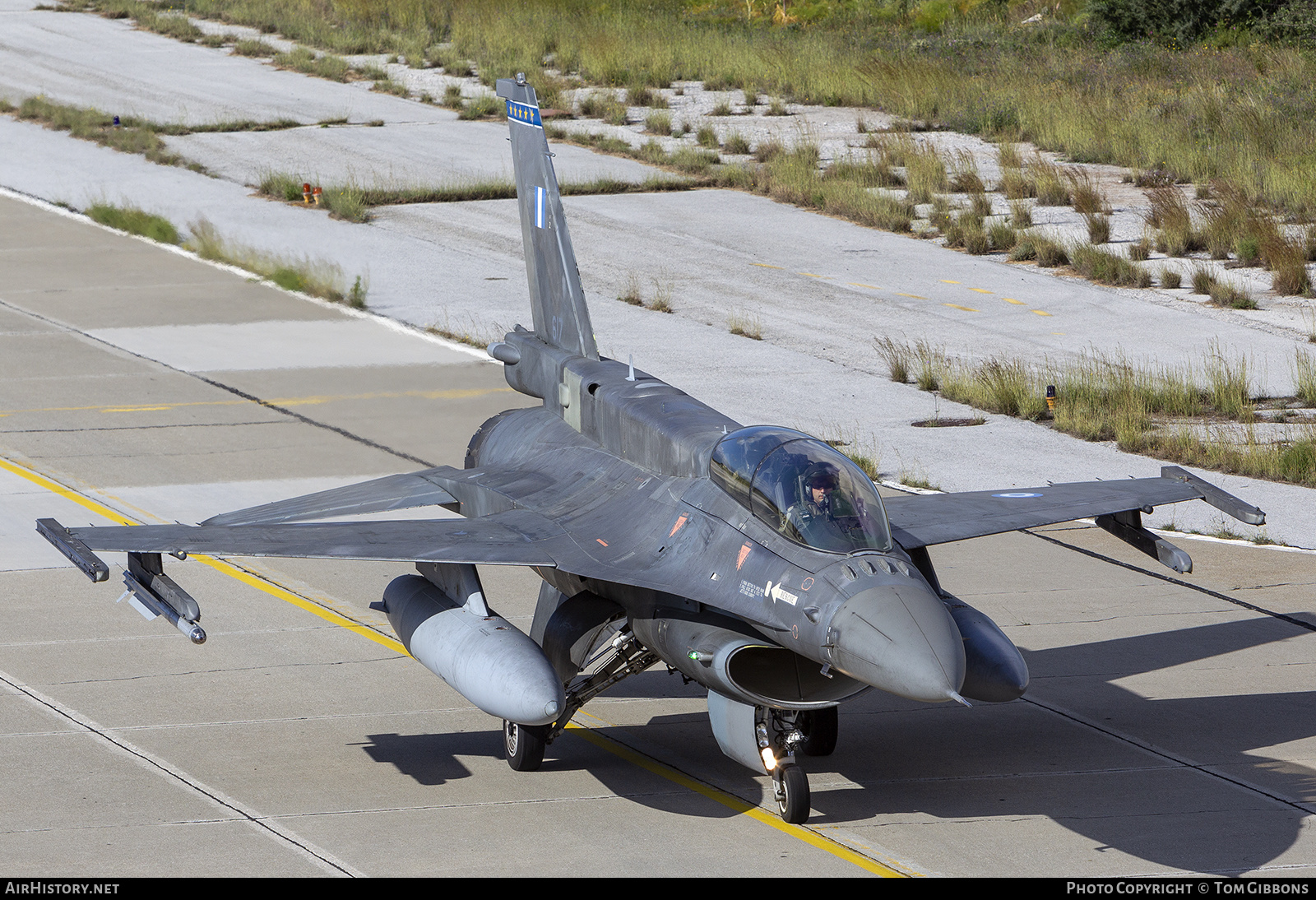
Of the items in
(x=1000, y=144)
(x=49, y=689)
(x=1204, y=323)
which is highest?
(x=1000, y=144)

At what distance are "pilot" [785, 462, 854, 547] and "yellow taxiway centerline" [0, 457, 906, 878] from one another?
82.6 inches

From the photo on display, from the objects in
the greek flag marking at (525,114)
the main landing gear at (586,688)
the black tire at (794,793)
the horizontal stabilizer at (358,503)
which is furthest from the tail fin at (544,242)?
the black tire at (794,793)

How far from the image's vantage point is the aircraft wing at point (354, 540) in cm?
1130

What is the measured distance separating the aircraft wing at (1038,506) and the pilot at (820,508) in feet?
4.86

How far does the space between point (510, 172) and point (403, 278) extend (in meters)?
9.14

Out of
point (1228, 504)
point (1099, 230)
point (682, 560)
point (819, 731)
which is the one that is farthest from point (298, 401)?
point (1099, 230)

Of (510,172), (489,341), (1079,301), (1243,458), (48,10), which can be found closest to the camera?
(1243,458)

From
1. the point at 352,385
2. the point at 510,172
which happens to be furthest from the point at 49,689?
the point at 510,172

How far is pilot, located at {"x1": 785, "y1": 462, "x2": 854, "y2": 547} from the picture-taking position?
34.8 ft

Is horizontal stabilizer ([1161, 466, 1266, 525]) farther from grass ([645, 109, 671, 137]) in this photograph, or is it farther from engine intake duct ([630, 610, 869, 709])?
grass ([645, 109, 671, 137])

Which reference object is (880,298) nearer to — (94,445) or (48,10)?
(94,445)

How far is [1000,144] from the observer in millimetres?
38625

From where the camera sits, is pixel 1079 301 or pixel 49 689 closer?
pixel 49 689

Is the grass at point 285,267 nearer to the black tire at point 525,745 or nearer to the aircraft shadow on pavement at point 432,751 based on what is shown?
the aircraft shadow on pavement at point 432,751
